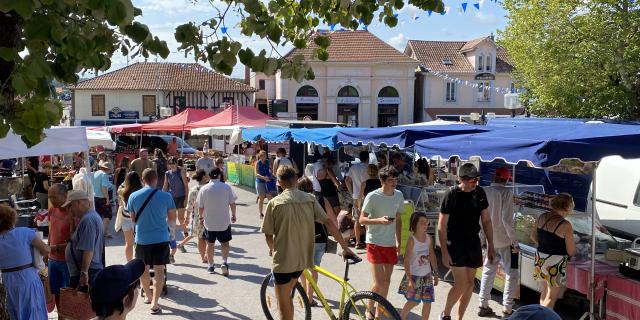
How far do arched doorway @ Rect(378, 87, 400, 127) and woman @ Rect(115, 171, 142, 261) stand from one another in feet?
141

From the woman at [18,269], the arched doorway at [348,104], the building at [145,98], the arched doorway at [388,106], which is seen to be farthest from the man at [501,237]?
the building at [145,98]

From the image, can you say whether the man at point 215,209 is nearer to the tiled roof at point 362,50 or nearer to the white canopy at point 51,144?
the white canopy at point 51,144

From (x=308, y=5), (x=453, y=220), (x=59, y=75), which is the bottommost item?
(x=453, y=220)

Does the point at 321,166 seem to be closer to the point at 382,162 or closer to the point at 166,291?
the point at 382,162

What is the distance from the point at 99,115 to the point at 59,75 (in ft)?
170

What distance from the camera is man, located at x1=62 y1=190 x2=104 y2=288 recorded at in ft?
19.0

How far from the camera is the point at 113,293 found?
10.5ft

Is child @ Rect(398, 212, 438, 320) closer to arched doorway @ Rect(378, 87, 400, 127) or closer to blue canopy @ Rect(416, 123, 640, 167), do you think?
blue canopy @ Rect(416, 123, 640, 167)

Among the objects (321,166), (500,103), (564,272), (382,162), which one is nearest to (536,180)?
(382,162)

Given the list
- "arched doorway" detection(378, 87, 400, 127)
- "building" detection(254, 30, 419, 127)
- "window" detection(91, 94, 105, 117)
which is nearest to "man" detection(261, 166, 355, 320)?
"building" detection(254, 30, 419, 127)

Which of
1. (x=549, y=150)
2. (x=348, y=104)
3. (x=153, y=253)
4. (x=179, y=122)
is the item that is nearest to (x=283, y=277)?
(x=153, y=253)

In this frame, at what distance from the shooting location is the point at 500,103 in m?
52.7

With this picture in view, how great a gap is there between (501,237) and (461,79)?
149ft

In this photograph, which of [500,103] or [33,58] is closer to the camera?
[33,58]
